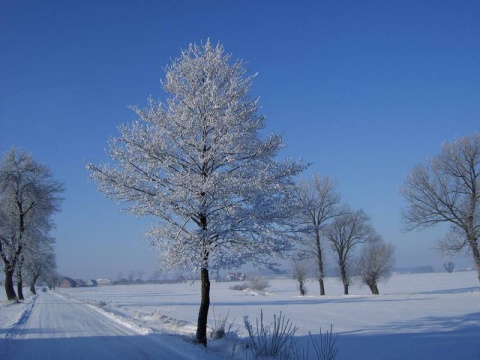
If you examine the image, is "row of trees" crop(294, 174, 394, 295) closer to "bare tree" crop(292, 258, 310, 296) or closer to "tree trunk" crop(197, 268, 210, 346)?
"bare tree" crop(292, 258, 310, 296)

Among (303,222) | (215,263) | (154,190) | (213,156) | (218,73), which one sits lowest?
(215,263)

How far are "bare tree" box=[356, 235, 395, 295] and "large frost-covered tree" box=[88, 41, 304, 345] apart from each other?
125 ft

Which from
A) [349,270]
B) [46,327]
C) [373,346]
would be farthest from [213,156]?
[349,270]

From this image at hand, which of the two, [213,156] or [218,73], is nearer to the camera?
[213,156]

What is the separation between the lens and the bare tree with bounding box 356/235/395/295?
45188mm

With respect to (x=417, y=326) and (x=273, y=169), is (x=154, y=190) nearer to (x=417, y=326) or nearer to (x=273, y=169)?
(x=273, y=169)

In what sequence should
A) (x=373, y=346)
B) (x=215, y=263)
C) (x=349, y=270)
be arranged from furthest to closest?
1. (x=349, y=270)
2. (x=373, y=346)
3. (x=215, y=263)

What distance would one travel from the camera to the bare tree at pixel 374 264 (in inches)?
1779

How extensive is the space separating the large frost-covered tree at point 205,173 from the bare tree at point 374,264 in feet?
125

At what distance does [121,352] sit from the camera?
10430 mm

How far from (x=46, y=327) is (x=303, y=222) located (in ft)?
41.8

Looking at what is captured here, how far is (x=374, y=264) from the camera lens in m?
45.1

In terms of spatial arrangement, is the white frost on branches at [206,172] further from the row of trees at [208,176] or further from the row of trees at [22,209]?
the row of trees at [22,209]

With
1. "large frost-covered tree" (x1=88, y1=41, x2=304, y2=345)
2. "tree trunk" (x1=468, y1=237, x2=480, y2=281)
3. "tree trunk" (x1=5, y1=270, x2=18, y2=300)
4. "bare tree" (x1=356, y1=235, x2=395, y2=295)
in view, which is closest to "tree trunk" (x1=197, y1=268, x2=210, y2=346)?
"large frost-covered tree" (x1=88, y1=41, x2=304, y2=345)
